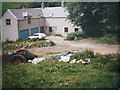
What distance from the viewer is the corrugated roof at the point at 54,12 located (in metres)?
3.94

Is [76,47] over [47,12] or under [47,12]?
under

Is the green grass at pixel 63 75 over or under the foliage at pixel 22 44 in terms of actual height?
under

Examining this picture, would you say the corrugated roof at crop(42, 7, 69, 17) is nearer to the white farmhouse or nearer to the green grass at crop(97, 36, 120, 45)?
the white farmhouse

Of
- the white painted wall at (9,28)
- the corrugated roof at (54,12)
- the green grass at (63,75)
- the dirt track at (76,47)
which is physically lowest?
the green grass at (63,75)

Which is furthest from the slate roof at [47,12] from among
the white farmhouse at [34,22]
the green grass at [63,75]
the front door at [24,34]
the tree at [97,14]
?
the green grass at [63,75]

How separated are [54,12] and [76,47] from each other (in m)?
0.64

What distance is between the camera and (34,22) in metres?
3.91

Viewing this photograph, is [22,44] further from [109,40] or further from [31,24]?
[109,40]

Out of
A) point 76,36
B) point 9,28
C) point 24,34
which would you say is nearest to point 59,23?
point 76,36

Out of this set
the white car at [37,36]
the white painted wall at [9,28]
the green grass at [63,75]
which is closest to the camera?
the green grass at [63,75]

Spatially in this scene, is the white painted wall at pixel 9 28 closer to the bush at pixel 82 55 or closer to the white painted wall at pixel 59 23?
the white painted wall at pixel 59 23

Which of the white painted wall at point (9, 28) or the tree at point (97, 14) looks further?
the tree at point (97, 14)

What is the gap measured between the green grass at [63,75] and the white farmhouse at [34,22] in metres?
0.48

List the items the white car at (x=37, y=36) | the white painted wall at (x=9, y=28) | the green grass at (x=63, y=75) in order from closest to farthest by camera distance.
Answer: the green grass at (x=63, y=75), the white painted wall at (x=9, y=28), the white car at (x=37, y=36)
